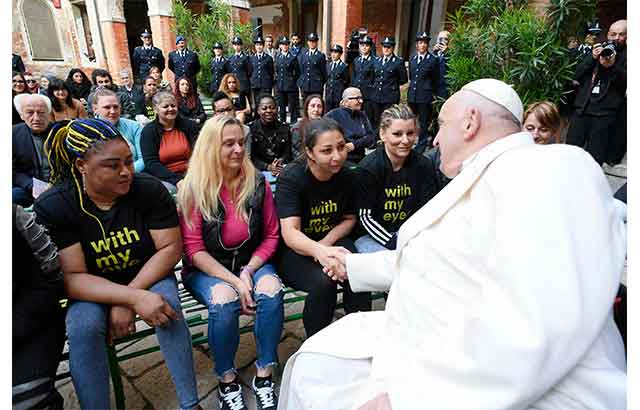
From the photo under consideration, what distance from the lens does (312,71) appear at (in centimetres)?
947

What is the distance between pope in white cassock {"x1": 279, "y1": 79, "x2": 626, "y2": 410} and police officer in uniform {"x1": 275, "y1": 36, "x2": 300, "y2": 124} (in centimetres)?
880

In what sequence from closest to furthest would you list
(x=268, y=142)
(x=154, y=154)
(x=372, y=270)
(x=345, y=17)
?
(x=372, y=270) → (x=154, y=154) → (x=268, y=142) → (x=345, y=17)

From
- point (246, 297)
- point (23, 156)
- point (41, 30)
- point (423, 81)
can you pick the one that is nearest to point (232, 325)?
point (246, 297)

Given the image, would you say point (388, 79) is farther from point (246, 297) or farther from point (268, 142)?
point (246, 297)

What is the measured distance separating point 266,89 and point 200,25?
4.67 meters

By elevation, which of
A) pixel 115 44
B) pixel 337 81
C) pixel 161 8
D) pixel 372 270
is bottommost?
pixel 372 270

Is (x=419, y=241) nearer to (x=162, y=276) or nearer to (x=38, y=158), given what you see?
(x=162, y=276)

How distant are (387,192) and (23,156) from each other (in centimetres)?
341

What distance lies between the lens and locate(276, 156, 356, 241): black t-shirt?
2389mm

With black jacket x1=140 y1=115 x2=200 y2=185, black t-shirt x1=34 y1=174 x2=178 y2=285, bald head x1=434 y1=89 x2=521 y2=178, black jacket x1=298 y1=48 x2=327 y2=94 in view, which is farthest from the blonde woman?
black jacket x1=298 y1=48 x2=327 y2=94

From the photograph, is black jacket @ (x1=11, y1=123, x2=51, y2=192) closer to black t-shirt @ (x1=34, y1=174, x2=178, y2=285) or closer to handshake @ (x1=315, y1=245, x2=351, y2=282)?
black t-shirt @ (x1=34, y1=174, x2=178, y2=285)

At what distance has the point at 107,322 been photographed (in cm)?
183

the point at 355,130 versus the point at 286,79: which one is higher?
the point at 286,79

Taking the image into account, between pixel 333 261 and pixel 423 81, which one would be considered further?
pixel 423 81
